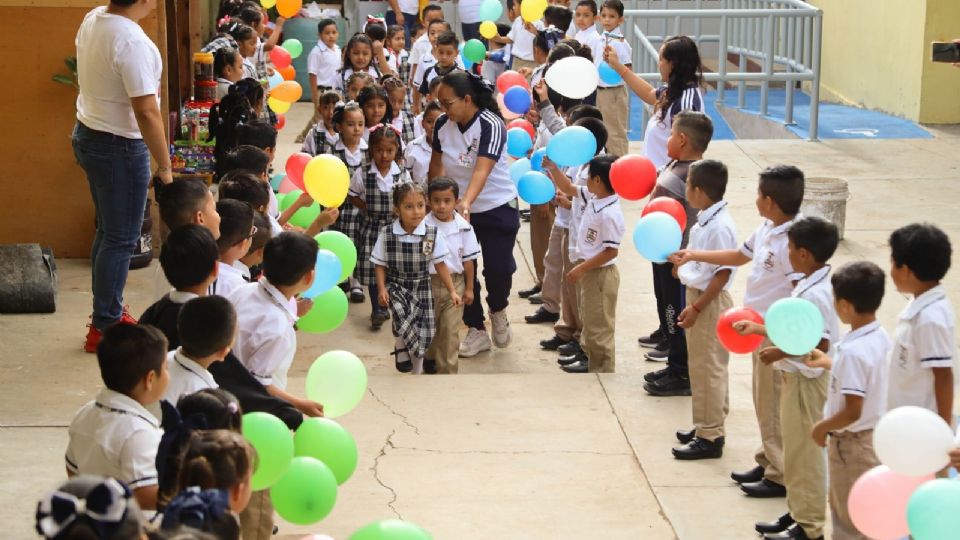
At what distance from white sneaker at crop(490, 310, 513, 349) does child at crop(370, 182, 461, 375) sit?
3.00 ft

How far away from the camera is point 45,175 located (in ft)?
28.8

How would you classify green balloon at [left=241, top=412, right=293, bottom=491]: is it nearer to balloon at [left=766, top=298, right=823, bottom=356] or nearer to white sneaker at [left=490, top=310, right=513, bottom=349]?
balloon at [left=766, top=298, right=823, bottom=356]

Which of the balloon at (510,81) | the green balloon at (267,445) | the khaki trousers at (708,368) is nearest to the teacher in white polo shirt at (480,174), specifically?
the khaki trousers at (708,368)

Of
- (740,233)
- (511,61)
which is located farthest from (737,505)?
(511,61)

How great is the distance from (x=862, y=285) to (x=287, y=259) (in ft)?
6.39

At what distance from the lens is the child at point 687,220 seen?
6574 millimetres

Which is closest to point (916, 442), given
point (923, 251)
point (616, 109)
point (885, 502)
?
point (885, 502)

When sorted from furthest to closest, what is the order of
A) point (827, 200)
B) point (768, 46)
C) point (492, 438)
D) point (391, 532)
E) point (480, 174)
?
1. point (768, 46)
2. point (827, 200)
3. point (480, 174)
4. point (492, 438)
5. point (391, 532)

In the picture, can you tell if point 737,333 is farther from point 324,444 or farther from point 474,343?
point 474,343

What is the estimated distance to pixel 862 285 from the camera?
449 centimetres

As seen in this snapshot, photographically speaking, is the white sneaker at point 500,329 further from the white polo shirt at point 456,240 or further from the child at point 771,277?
the child at point 771,277

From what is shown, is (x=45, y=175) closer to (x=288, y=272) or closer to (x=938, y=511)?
(x=288, y=272)

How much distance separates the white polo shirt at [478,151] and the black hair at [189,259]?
3.36m

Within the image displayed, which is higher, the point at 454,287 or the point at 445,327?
the point at 454,287
